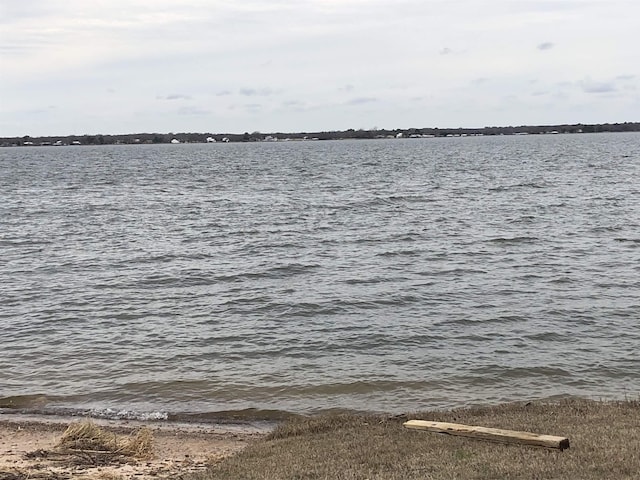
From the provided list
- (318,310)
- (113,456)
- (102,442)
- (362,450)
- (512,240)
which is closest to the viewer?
(362,450)

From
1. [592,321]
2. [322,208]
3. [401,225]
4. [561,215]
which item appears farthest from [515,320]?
[322,208]

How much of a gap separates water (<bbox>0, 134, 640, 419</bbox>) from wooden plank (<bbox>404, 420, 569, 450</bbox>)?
2910 millimetres

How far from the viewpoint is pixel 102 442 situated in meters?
9.17

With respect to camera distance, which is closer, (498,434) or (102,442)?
(498,434)

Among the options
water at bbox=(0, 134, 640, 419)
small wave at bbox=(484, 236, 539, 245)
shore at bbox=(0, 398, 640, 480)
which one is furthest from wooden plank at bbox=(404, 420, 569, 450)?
small wave at bbox=(484, 236, 539, 245)

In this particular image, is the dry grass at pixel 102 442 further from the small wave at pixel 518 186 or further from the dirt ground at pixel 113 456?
the small wave at pixel 518 186

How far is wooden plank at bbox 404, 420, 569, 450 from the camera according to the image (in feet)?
23.6

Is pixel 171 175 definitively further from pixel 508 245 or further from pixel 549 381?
pixel 549 381

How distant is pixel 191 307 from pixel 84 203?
28.6 meters

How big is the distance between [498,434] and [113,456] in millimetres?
4383

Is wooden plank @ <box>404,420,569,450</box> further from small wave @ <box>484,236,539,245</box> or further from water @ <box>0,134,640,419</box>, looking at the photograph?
small wave @ <box>484,236,539,245</box>

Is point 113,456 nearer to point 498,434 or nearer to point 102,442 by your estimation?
point 102,442

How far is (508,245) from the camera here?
961 inches

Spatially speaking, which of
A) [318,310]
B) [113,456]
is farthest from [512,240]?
[113,456]
